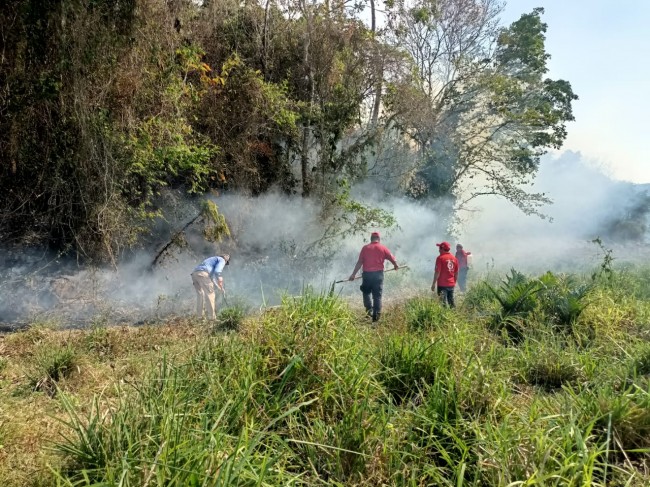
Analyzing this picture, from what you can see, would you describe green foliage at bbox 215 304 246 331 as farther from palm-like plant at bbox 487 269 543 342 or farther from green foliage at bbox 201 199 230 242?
green foliage at bbox 201 199 230 242

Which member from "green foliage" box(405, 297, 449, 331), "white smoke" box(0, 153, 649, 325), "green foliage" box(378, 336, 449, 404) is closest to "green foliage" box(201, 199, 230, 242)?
"white smoke" box(0, 153, 649, 325)

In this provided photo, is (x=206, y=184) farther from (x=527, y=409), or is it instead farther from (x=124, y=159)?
(x=527, y=409)

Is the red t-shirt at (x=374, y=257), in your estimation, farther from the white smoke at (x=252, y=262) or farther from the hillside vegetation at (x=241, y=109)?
the hillside vegetation at (x=241, y=109)

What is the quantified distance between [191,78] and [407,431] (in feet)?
29.8

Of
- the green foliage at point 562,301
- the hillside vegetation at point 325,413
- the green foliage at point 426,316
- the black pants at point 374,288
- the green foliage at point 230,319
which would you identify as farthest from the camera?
the black pants at point 374,288

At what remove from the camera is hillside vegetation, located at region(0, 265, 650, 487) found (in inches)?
91.1

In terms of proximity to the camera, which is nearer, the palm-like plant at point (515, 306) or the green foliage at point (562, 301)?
the palm-like plant at point (515, 306)

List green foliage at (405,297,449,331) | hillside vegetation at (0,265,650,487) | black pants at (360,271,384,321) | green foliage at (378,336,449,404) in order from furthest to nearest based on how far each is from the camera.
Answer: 1. black pants at (360,271,384,321)
2. green foliage at (405,297,449,331)
3. green foliage at (378,336,449,404)
4. hillside vegetation at (0,265,650,487)

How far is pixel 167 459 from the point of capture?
2129 mm

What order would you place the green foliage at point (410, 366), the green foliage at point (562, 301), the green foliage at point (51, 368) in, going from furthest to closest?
the green foliage at point (562, 301)
the green foliage at point (51, 368)
the green foliage at point (410, 366)

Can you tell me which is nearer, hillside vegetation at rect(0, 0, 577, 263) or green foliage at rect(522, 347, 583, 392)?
green foliage at rect(522, 347, 583, 392)

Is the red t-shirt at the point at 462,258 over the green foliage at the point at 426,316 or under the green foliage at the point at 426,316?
under

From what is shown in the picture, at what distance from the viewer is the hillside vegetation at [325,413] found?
2.31m

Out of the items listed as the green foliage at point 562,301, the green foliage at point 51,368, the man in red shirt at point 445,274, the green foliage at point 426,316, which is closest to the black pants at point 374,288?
the man in red shirt at point 445,274
